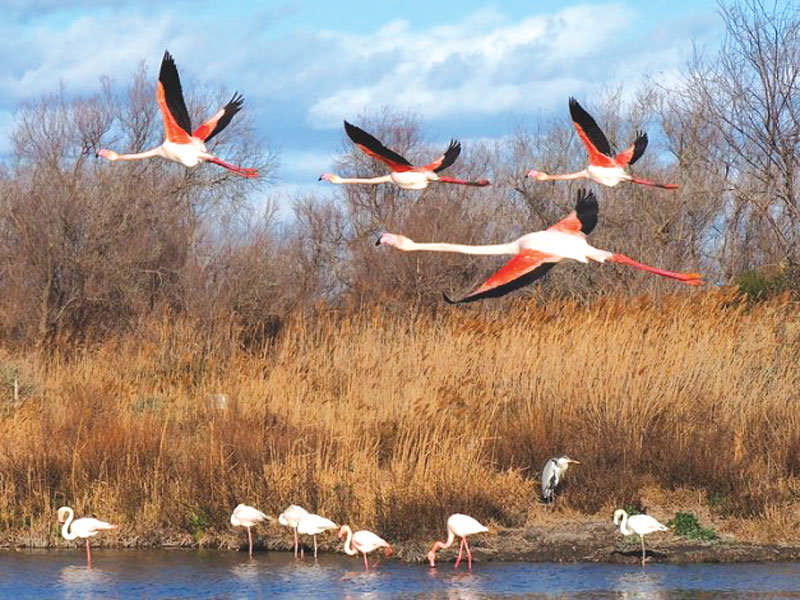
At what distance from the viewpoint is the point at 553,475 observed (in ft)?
40.7

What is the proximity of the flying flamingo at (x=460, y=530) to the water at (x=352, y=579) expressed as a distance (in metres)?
0.13

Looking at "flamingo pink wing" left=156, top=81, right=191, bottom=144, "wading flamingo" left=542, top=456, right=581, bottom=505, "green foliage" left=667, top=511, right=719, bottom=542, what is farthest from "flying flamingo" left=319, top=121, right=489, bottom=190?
"green foliage" left=667, top=511, right=719, bottom=542

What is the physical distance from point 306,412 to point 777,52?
10.0 meters

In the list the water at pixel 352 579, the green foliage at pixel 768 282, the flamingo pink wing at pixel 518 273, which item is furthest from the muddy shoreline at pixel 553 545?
the green foliage at pixel 768 282

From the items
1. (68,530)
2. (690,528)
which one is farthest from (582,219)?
(68,530)

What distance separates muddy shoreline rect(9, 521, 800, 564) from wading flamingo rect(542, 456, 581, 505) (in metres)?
0.28

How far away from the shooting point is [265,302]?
79.0 ft

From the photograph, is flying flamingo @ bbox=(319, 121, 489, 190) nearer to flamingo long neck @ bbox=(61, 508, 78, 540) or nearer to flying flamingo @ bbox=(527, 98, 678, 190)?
flying flamingo @ bbox=(527, 98, 678, 190)

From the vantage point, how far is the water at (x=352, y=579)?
10391 millimetres

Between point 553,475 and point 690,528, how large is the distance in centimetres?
120

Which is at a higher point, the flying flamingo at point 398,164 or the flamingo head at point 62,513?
the flying flamingo at point 398,164

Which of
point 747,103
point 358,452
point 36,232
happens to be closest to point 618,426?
point 358,452

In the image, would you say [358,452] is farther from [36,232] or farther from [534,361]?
[36,232]

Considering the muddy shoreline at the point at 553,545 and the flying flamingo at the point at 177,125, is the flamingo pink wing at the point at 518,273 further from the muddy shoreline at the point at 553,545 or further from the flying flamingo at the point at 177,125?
the muddy shoreline at the point at 553,545
